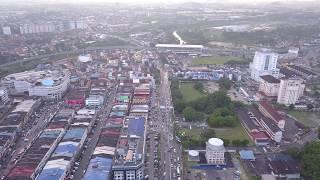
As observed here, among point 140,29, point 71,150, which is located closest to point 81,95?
point 71,150

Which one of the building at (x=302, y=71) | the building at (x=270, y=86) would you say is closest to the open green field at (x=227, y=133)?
the building at (x=270, y=86)

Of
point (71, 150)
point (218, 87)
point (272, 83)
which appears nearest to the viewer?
point (71, 150)

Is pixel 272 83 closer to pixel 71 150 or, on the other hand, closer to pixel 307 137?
pixel 307 137

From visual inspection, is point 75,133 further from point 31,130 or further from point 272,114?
point 272,114

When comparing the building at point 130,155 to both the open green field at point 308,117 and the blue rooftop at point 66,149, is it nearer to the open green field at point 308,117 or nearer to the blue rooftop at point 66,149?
the blue rooftop at point 66,149

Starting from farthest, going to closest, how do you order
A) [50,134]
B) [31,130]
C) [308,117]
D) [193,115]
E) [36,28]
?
[36,28]
[308,117]
[193,115]
[31,130]
[50,134]

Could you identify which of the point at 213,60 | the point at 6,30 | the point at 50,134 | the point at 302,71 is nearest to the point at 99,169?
the point at 50,134

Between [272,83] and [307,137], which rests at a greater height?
[272,83]
